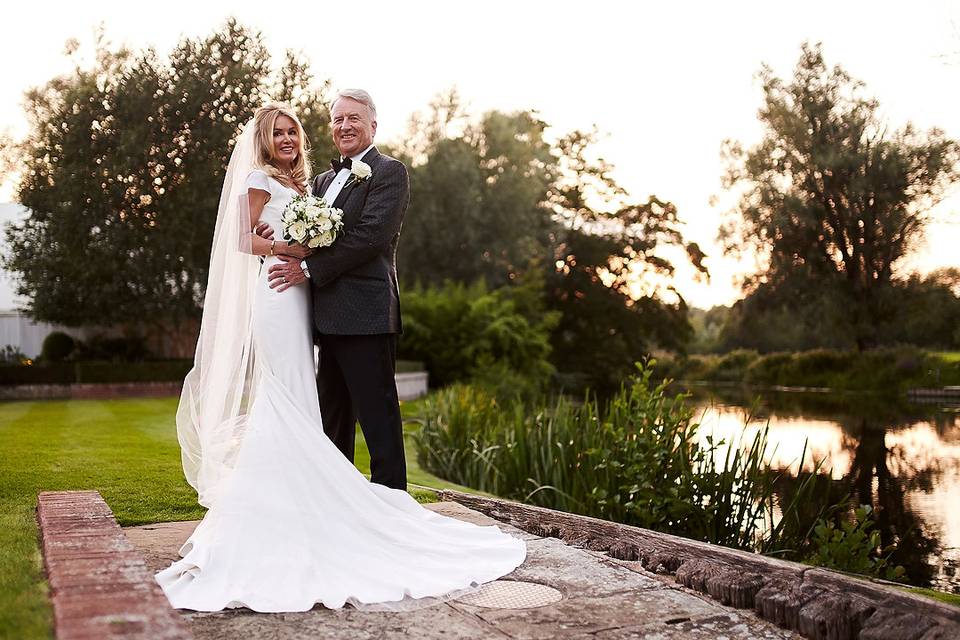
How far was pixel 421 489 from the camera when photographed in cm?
654

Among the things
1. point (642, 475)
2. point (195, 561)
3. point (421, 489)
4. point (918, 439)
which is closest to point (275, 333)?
point (195, 561)

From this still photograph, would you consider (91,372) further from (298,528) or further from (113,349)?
(298,528)

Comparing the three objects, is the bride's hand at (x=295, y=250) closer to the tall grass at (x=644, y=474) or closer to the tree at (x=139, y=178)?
the tall grass at (x=644, y=474)

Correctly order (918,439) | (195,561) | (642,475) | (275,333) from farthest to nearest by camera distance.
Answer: (918,439)
(642,475)
(275,333)
(195,561)

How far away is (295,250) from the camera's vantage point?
4363 mm

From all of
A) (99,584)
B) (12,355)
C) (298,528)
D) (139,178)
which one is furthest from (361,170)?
(12,355)

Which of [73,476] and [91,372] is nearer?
Answer: [73,476]

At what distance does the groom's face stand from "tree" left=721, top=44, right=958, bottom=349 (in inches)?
1134

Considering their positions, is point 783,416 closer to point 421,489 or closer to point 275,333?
point 421,489

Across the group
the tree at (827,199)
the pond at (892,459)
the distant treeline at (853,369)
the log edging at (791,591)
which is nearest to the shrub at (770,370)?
the distant treeline at (853,369)

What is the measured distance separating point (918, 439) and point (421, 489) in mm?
10911

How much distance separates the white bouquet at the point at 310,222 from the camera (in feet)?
13.8

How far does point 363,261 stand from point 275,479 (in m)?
1.15

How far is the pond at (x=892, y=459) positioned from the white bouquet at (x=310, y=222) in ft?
9.48
